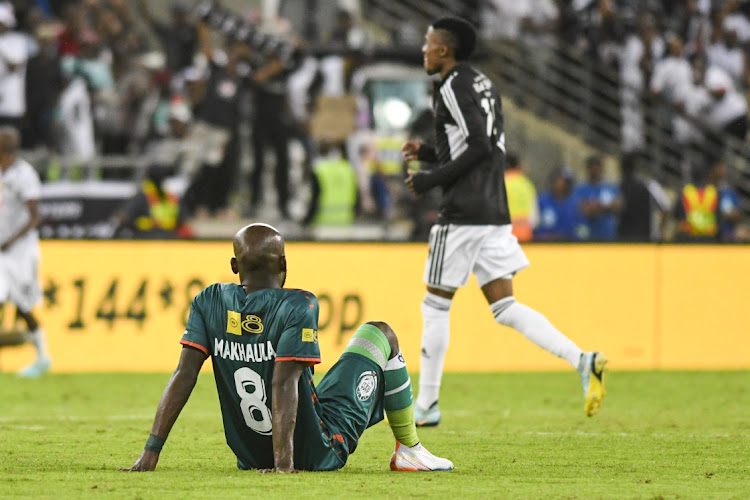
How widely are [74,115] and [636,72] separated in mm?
8321

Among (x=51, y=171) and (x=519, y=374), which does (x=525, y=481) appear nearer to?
(x=519, y=374)

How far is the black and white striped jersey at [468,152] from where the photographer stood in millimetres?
8367

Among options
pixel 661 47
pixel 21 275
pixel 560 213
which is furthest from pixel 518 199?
pixel 661 47

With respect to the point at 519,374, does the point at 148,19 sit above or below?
above

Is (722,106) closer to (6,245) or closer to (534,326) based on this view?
(6,245)

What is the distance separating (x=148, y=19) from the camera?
67.6 feet

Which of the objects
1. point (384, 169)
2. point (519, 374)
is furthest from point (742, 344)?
point (384, 169)

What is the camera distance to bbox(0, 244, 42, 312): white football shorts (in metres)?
12.5

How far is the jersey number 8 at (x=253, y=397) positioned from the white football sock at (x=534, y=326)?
2.90 meters

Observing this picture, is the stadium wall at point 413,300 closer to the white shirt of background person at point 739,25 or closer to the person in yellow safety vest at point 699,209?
the person in yellow safety vest at point 699,209

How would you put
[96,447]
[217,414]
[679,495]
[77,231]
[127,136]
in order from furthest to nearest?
[127,136] < [77,231] < [217,414] < [96,447] < [679,495]

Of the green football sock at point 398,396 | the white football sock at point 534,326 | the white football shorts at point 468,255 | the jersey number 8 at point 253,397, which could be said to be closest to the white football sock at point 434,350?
the white football shorts at point 468,255

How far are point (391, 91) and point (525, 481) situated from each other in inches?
575

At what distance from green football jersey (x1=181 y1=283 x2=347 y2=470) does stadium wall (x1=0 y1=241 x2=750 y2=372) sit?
7.23 meters
